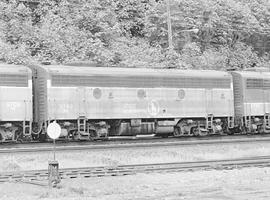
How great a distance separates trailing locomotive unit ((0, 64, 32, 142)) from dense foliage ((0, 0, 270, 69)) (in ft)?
25.1

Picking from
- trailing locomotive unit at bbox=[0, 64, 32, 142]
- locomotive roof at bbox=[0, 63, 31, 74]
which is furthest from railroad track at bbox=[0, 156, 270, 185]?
locomotive roof at bbox=[0, 63, 31, 74]

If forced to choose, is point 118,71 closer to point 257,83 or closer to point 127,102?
point 127,102

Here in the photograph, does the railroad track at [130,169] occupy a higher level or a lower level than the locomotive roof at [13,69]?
lower

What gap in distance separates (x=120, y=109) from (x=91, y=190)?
1093 centimetres

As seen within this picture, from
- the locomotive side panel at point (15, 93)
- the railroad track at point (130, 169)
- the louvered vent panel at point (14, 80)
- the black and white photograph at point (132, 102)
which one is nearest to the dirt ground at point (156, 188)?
the black and white photograph at point (132, 102)

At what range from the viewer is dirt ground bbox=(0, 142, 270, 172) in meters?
18.7

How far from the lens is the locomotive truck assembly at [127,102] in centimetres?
2311

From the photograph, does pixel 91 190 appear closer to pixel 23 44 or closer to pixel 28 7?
pixel 23 44

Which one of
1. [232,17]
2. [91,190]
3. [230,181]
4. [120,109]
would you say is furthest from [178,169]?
[232,17]

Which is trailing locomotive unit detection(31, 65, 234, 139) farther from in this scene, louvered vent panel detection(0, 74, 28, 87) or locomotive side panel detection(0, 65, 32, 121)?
louvered vent panel detection(0, 74, 28, 87)

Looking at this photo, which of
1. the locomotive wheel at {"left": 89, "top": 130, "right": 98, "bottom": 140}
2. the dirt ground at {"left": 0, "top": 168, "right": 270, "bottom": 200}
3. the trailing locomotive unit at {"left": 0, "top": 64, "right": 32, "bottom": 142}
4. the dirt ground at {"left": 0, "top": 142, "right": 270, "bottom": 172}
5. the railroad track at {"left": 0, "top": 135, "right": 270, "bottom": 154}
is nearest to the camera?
the dirt ground at {"left": 0, "top": 168, "right": 270, "bottom": 200}

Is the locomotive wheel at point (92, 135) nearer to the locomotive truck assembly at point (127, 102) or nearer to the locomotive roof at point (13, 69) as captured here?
the locomotive truck assembly at point (127, 102)

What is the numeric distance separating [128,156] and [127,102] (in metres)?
5.30

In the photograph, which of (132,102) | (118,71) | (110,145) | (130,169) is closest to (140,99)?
(132,102)
